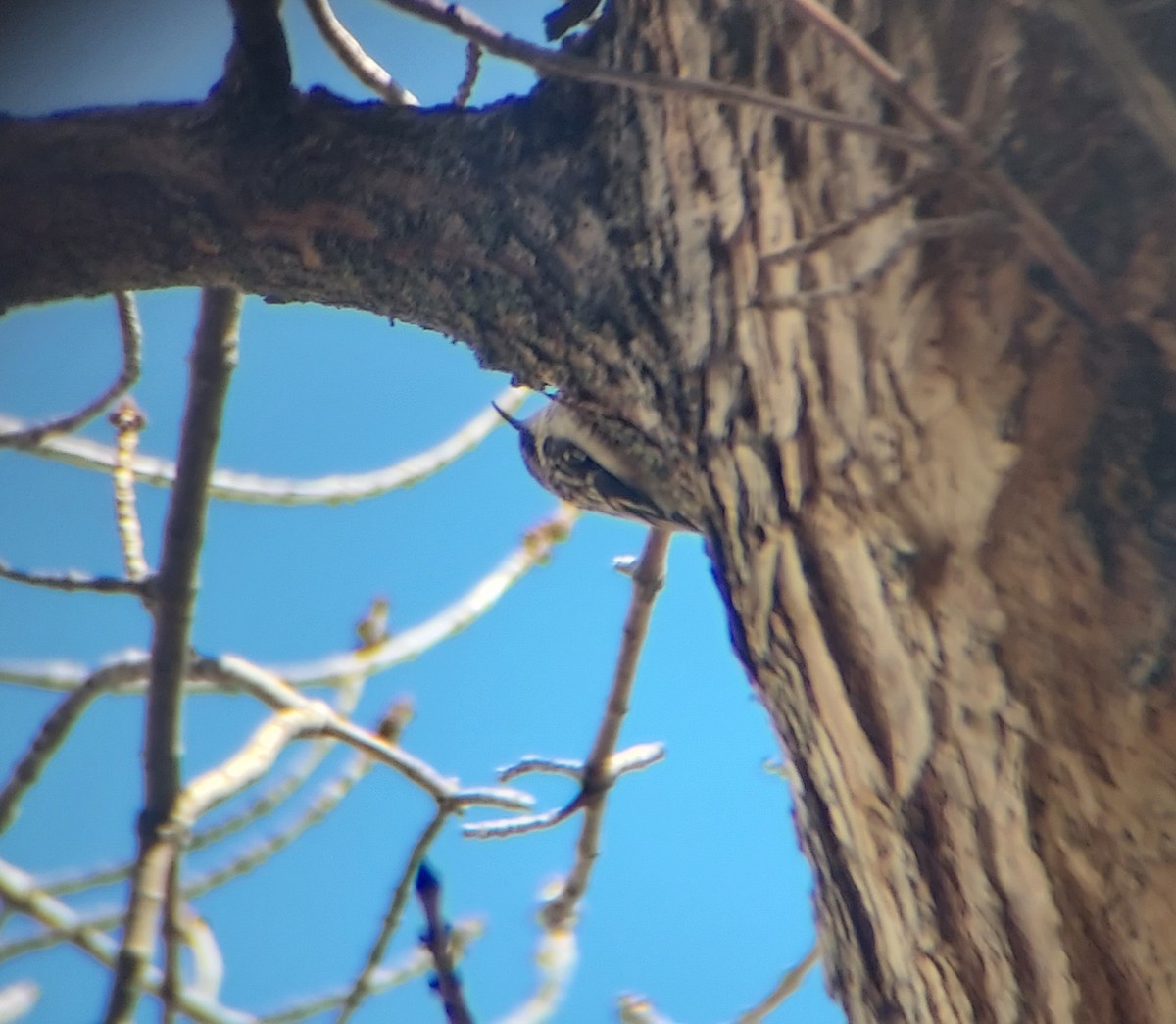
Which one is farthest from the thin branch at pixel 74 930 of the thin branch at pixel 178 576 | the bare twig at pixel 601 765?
the bare twig at pixel 601 765

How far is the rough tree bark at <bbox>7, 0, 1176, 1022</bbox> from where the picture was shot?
1.28ft

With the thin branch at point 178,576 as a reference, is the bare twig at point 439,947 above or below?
below

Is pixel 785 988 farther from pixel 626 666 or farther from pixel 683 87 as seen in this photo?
pixel 683 87

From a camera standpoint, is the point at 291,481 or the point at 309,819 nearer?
the point at 309,819

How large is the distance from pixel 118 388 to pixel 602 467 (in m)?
0.71

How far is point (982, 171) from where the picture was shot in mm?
364

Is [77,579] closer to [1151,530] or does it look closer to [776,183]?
[776,183]

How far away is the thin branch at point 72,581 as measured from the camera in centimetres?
89

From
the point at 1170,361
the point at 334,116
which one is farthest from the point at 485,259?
the point at 1170,361

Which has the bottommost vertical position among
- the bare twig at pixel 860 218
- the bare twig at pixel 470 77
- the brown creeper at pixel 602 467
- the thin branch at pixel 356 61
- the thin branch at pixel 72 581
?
the bare twig at pixel 860 218

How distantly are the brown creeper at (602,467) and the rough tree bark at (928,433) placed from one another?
36mm

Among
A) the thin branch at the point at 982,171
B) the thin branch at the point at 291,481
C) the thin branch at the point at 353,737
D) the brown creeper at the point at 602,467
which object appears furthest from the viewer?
the thin branch at the point at 291,481

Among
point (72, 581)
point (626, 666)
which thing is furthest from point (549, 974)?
point (72, 581)

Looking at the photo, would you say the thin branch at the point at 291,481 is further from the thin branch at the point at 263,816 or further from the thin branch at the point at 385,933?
the thin branch at the point at 385,933
